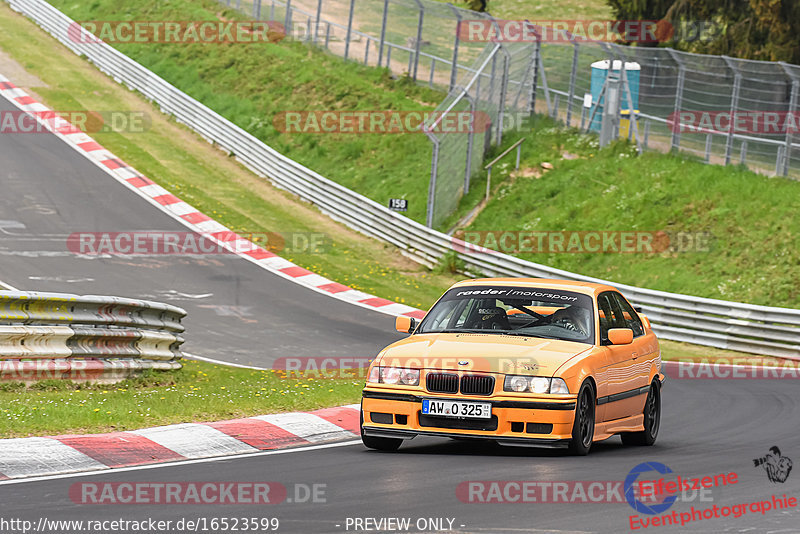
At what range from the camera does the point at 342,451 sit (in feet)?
31.8

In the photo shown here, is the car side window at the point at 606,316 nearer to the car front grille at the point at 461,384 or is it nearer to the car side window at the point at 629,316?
the car side window at the point at 629,316

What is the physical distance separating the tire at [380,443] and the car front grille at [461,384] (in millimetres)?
682

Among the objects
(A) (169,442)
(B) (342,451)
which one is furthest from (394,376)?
(A) (169,442)

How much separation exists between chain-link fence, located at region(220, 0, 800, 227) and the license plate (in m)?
18.3

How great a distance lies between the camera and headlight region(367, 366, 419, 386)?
9.34m

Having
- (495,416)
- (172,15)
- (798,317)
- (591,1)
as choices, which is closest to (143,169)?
(172,15)

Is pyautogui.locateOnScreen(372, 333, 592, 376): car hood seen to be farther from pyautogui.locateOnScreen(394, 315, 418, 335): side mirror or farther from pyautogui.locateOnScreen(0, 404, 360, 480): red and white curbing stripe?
pyautogui.locateOnScreen(0, 404, 360, 480): red and white curbing stripe

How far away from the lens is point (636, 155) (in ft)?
96.2

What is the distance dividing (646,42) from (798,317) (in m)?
21.3

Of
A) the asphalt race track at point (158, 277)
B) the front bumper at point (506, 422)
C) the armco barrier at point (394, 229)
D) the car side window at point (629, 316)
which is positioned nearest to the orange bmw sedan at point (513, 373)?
the front bumper at point (506, 422)

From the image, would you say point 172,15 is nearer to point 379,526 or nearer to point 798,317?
point 798,317

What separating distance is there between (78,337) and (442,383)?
4519 millimetres

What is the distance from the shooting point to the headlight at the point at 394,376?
9.34 m

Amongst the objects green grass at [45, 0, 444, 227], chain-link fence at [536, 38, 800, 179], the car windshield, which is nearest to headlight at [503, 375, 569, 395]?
the car windshield
